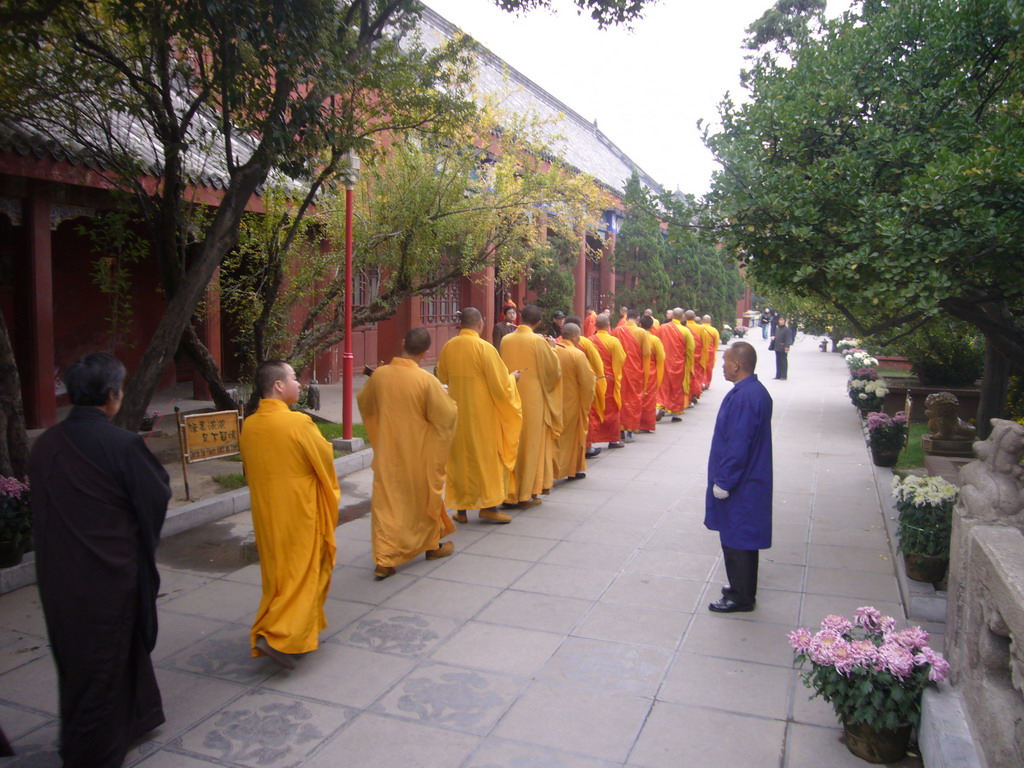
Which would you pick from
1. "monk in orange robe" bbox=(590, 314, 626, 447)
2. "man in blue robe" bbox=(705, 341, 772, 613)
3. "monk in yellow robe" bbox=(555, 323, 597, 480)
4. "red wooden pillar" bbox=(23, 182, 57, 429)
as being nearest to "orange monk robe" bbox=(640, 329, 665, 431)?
"monk in orange robe" bbox=(590, 314, 626, 447)

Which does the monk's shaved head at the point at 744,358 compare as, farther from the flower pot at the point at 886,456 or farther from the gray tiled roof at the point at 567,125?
the gray tiled roof at the point at 567,125

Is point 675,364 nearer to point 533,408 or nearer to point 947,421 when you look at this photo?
point 947,421

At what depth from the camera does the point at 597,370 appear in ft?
32.0

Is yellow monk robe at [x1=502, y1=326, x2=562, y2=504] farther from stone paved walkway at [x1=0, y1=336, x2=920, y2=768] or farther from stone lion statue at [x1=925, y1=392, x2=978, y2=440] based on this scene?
stone lion statue at [x1=925, y1=392, x2=978, y2=440]

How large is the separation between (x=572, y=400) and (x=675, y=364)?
521 cm

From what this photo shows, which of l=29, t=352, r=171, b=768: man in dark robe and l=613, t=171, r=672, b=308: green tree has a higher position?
l=613, t=171, r=672, b=308: green tree

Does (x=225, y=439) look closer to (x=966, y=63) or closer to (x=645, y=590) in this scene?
(x=645, y=590)

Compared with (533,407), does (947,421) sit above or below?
below

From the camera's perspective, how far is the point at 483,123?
10.8 meters

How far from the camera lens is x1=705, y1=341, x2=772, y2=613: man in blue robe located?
195 inches

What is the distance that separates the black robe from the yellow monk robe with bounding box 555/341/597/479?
215 inches

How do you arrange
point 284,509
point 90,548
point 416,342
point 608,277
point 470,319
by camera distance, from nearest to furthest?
point 90,548 → point 284,509 → point 416,342 → point 470,319 → point 608,277

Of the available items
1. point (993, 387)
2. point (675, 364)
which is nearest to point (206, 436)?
point (993, 387)

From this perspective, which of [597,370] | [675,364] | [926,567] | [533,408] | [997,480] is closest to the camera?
[997,480]
